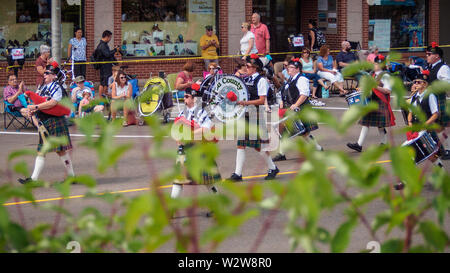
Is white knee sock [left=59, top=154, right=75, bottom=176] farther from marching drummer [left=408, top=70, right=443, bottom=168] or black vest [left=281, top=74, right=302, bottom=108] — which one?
marching drummer [left=408, top=70, right=443, bottom=168]

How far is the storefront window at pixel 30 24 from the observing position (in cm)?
2061

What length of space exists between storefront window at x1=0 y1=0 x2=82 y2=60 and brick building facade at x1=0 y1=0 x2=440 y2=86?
1.54ft

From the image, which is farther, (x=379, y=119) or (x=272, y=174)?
(x=379, y=119)

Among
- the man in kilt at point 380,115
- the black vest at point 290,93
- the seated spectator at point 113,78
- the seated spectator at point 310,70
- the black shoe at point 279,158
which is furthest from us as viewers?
the seated spectator at point 310,70

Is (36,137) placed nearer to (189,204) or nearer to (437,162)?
(437,162)

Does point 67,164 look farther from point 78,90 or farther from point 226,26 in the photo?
point 226,26

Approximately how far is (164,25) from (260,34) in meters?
3.63

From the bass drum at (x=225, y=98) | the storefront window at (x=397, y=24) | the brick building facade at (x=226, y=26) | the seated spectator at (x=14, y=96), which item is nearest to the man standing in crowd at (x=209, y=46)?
the brick building facade at (x=226, y=26)

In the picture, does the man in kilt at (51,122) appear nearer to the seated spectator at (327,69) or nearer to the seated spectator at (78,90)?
the seated spectator at (78,90)

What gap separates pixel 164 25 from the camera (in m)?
22.5

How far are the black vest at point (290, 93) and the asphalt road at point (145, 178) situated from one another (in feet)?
3.16

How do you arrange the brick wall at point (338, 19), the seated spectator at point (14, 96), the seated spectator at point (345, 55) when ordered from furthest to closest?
the brick wall at point (338, 19), the seated spectator at point (345, 55), the seated spectator at point (14, 96)

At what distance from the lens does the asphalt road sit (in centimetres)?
754

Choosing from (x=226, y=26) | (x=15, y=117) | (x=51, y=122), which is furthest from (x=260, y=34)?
(x=51, y=122)
